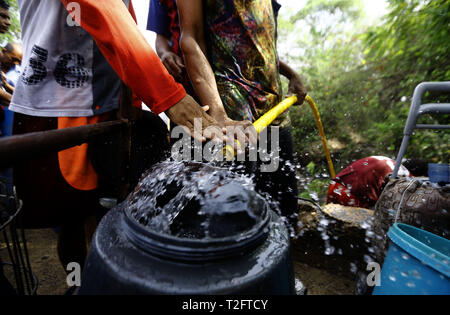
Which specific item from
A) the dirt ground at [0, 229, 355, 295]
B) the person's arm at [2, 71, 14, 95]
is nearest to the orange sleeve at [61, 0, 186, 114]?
the dirt ground at [0, 229, 355, 295]

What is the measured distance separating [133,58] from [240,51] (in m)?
0.95

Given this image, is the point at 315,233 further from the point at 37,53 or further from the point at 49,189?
the point at 37,53

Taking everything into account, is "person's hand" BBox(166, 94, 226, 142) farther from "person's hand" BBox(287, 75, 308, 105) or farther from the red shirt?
the red shirt

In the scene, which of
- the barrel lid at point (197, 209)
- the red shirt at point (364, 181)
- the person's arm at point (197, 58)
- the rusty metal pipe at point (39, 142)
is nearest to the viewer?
the rusty metal pipe at point (39, 142)

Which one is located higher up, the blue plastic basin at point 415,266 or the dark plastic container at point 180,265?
the dark plastic container at point 180,265

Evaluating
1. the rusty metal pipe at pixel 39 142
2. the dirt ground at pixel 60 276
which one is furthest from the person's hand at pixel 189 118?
the dirt ground at pixel 60 276

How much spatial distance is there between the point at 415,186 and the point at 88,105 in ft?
8.54

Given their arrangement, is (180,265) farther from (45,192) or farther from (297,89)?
(297,89)

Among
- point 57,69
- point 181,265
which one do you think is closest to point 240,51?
point 57,69

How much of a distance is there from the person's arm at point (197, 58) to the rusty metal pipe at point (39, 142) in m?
0.70

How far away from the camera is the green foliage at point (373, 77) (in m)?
3.46

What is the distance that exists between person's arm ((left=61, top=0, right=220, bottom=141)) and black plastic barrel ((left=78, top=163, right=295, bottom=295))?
63 centimetres

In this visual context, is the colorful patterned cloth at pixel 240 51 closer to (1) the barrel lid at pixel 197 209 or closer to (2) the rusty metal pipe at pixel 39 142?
(1) the barrel lid at pixel 197 209
